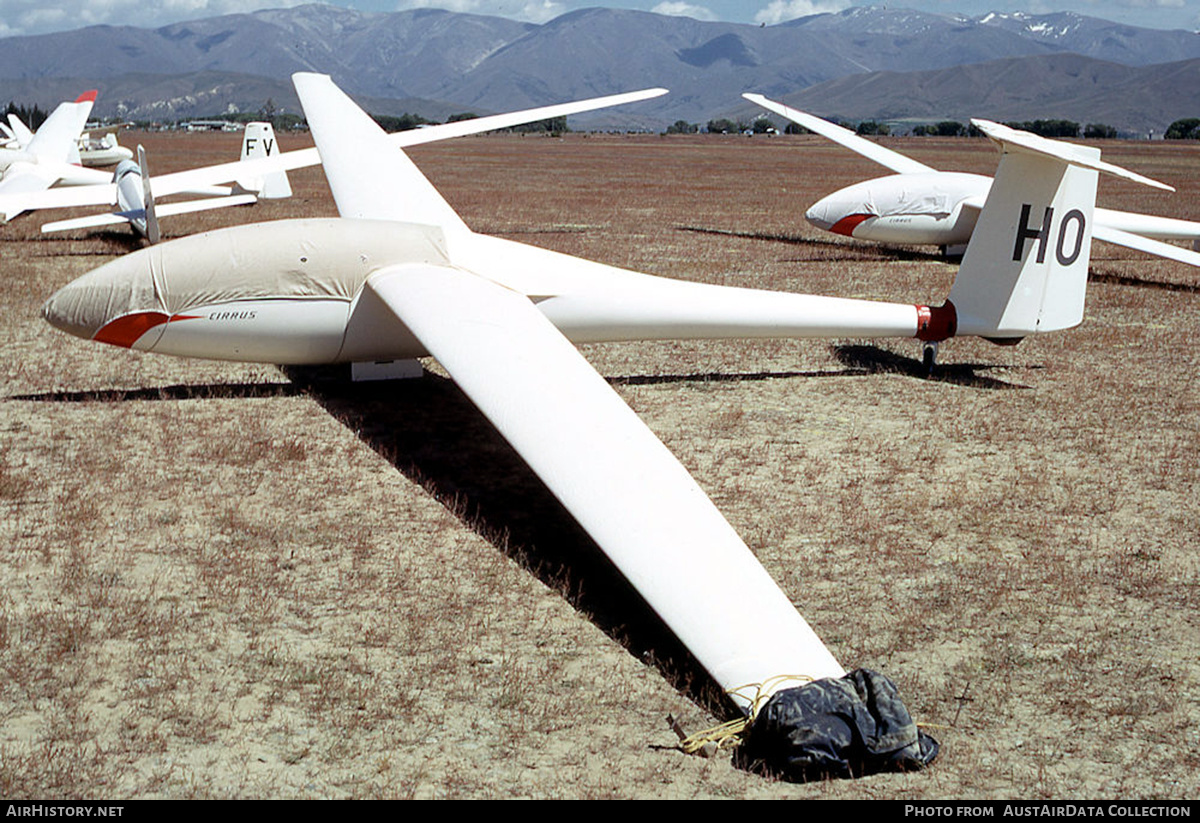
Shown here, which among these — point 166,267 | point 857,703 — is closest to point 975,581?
point 857,703

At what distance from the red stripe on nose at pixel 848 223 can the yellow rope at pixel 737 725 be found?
20.5m

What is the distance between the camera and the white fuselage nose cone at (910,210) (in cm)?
2406

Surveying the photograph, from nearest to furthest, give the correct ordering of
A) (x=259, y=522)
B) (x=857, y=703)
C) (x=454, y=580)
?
(x=857, y=703) → (x=454, y=580) → (x=259, y=522)

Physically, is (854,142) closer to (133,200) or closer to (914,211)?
(914,211)

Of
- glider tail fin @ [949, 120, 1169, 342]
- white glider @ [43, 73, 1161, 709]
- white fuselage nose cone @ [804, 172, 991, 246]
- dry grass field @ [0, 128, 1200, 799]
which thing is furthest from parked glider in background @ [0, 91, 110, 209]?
glider tail fin @ [949, 120, 1169, 342]

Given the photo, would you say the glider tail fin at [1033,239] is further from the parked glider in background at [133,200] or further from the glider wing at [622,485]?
the parked glider in background at [133,200]

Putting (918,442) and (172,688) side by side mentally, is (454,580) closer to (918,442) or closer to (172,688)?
(172,688)

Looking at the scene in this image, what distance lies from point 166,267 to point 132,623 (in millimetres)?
5357

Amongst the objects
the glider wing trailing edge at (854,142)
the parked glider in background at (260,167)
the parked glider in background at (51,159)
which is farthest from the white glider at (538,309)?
the parked glider in background at (51,159)

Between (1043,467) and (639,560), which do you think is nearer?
(639,560)

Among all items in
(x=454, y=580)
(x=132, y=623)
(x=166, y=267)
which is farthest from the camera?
(x=166, y=267)

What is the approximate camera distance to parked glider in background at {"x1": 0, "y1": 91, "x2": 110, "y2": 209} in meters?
28.2

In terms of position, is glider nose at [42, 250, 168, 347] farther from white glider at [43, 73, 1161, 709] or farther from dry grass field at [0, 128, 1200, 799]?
dry grass field at [0, 128, 1200, 799]

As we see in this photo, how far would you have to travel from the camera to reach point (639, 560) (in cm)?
637
